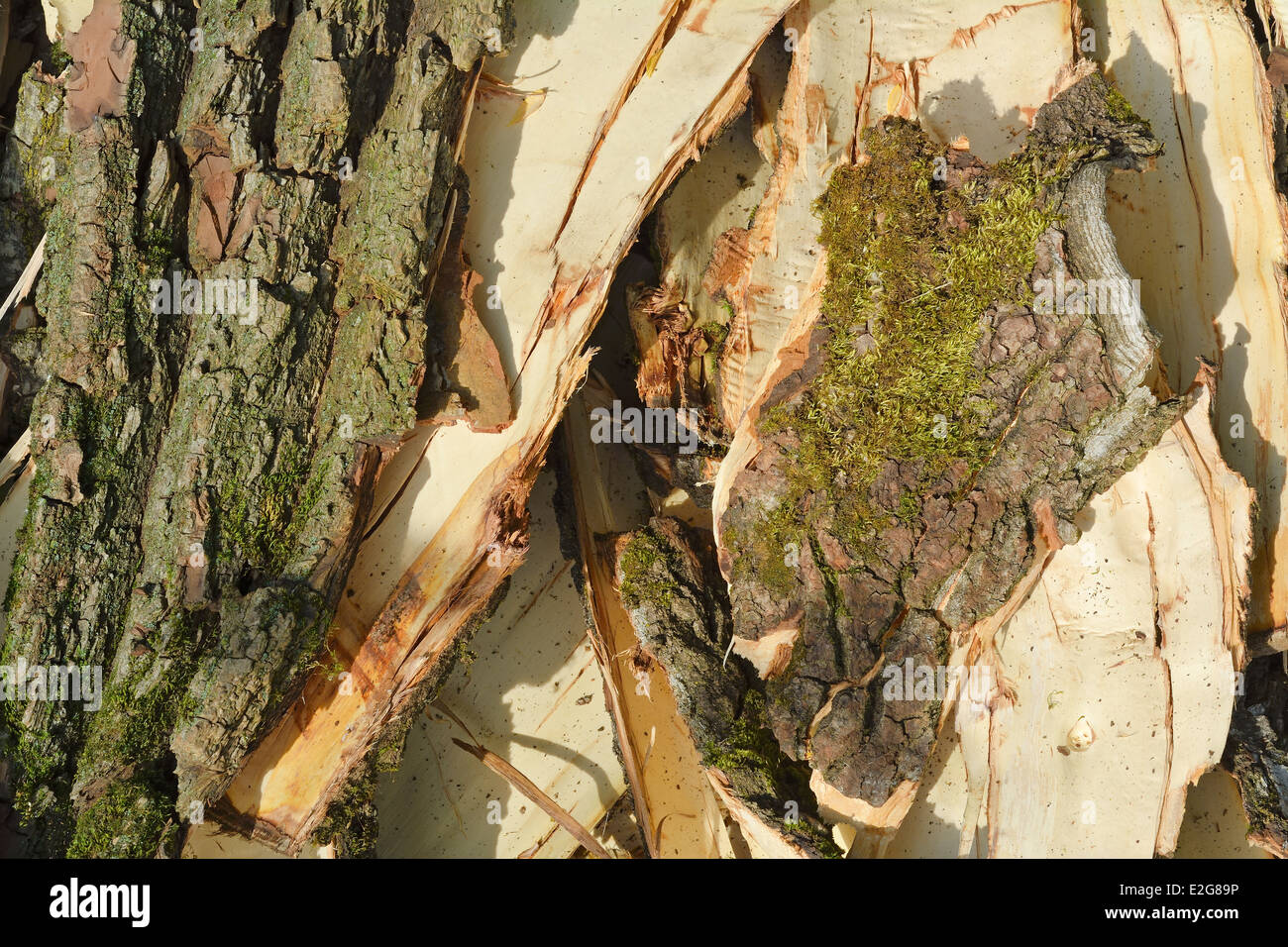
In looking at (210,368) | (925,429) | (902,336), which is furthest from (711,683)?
(210,368)

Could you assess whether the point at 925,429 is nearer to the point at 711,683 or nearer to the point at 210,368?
the point at 711,683

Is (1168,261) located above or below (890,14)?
below

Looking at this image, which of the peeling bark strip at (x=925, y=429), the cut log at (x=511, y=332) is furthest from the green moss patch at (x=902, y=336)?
the cut log at (x=511, y=332)

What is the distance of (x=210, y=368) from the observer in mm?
2932

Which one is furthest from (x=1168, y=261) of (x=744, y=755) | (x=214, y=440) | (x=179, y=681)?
(x=179, y=681)

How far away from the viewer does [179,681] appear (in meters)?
2.94

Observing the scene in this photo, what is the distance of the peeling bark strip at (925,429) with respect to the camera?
10.1ft

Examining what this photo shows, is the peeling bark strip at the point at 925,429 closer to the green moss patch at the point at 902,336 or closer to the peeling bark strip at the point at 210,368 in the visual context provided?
the green moss patch at the point at 902,336

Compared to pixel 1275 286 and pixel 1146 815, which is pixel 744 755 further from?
pixel 1275 286

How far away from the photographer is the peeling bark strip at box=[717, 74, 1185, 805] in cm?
308

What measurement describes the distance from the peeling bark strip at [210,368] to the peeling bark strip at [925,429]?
1316mm

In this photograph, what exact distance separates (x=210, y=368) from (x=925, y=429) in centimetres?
221

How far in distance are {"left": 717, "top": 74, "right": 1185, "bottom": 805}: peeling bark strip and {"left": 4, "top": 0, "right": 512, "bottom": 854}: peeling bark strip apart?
132 cm

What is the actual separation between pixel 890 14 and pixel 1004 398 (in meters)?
1.52
